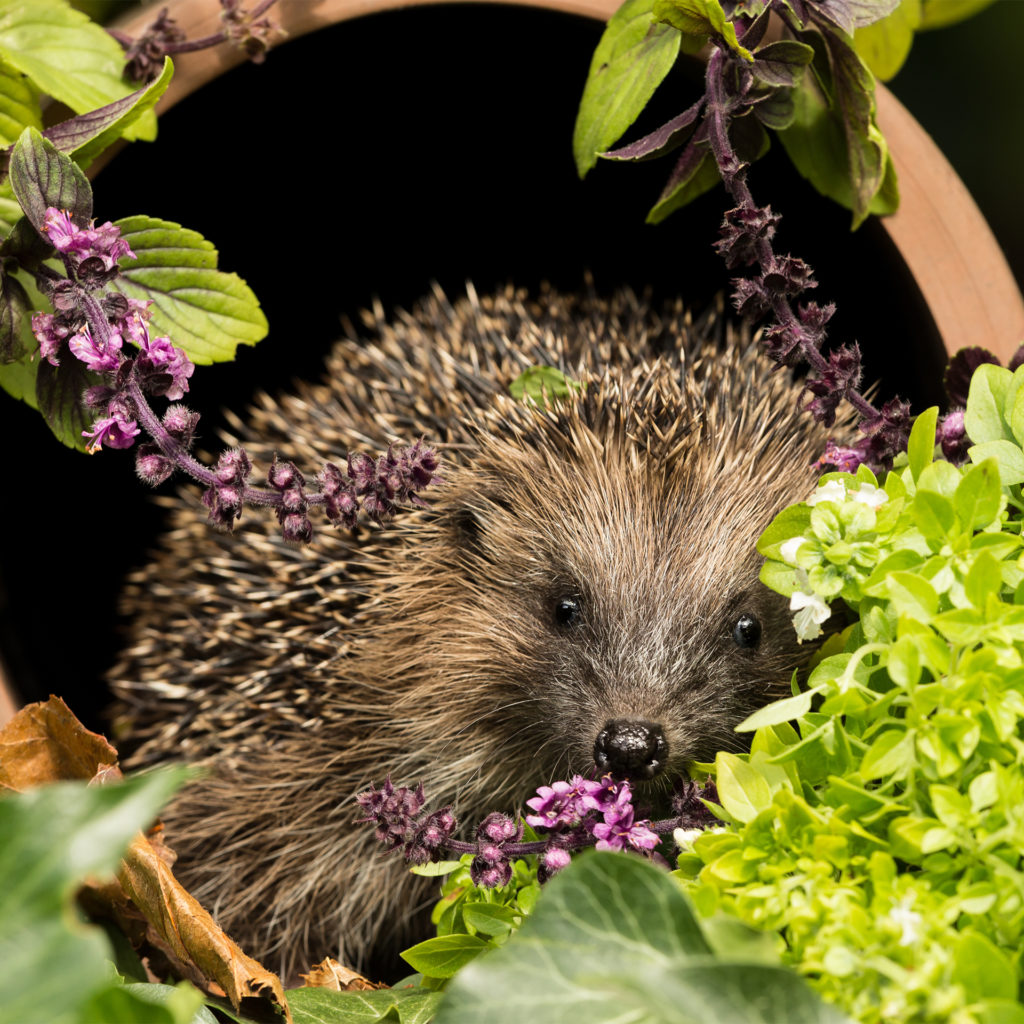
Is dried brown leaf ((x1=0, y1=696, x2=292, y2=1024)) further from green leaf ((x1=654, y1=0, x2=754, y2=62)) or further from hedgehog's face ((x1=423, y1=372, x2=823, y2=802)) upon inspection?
green leaf ((x1=654, y1=0, x2=754, y2=62))

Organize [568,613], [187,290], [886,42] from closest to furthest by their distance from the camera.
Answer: [187,290] < [568,613] < [886,42]

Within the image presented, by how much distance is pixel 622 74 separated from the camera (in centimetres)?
152

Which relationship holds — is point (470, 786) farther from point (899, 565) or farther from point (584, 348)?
point (899, 565)

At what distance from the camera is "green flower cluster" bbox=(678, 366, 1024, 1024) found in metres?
0.87

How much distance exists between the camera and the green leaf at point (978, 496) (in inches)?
42.6

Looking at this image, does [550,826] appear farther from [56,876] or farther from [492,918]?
[56,876]

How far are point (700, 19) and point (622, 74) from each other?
149 mm

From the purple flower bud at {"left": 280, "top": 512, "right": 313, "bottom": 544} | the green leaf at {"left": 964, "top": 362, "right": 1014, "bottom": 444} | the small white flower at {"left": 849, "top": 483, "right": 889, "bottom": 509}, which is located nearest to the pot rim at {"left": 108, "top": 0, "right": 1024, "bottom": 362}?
the green leaf at {"left": 964, "top": 362, "right": 1014, "bottom": 444}

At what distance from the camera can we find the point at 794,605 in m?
1.20

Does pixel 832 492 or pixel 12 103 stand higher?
pixel 12 103

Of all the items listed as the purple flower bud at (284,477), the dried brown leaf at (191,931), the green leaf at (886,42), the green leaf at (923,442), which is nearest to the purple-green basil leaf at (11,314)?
the purple flower bud at (284,477)

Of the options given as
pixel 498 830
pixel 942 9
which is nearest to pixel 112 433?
pixel 498 830

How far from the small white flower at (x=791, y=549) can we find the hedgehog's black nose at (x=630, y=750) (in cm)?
31

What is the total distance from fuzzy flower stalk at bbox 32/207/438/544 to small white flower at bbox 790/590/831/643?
458 mm
